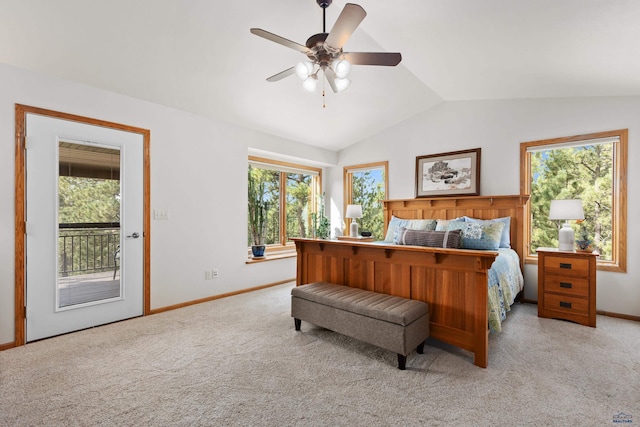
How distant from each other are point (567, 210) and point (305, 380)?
10.5 feet

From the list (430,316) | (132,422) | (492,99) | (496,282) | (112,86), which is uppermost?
(492,99)

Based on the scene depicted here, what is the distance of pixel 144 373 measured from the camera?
218 cm

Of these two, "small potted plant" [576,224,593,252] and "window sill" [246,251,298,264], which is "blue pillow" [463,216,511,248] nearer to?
"small potted plant" [576,224,593,252]

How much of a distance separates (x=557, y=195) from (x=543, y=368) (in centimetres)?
252

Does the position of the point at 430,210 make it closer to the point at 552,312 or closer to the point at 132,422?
the point at 552,312

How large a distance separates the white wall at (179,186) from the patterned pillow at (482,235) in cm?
283

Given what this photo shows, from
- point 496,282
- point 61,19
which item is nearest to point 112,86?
point 61,19

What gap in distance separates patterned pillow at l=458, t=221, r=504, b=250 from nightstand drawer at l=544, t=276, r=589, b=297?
62cm

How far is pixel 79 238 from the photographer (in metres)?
2.96

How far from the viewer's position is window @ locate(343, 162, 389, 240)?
17.9 ft

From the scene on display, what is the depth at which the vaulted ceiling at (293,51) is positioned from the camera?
2.23 m

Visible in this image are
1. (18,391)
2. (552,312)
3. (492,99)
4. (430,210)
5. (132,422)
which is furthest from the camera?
(430,210)

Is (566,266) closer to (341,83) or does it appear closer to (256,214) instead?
(341,83)

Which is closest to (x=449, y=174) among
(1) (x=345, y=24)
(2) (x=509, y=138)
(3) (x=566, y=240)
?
(2) (x=509, y=138)
